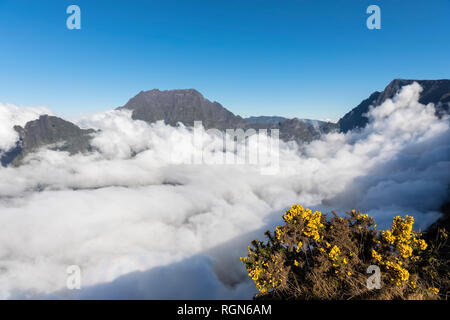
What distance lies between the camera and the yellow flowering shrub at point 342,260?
5844 millimetres

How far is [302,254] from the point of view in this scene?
804 centimetres

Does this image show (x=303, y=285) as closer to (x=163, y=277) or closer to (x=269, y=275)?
(x=269, y=275)

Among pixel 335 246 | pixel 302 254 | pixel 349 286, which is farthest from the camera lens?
pixel 302 254

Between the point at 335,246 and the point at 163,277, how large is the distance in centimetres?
23381

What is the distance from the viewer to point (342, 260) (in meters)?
6.64

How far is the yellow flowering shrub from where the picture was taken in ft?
Answer: 19.2
